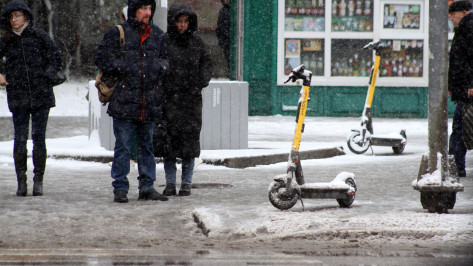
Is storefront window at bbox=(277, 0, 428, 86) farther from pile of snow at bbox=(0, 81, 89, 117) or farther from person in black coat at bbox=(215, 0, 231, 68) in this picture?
pile of snow at bbox=(0, 81, 89, 117)

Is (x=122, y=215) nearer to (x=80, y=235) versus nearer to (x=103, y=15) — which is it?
(x=80, y=235)

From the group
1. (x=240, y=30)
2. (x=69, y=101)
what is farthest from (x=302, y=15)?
(x=69, y=101)

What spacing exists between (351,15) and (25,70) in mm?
13642

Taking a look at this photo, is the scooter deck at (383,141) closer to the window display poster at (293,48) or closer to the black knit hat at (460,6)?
the black knit hat at (460,6)

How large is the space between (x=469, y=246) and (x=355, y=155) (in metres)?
7.13

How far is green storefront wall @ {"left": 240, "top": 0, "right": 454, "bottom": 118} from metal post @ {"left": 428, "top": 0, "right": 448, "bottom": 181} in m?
13.5

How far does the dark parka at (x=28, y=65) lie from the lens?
7.89 m

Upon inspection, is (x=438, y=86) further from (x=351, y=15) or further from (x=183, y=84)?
(x=351, y=15)

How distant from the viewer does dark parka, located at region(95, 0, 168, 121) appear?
7586 millimetres

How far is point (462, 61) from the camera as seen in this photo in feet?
30.9

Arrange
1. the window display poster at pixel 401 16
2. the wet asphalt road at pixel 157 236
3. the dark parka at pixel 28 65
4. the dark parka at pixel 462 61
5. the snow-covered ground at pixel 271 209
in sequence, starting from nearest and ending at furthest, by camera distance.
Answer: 1. the wet asphalt road at pixel 157 236
2. the snow-covered ground at pixel 271 209
3. the dark parka at pixel 28 65
4. the dark parka at pixel 462 61
5. the window display poster at pixel 401 16

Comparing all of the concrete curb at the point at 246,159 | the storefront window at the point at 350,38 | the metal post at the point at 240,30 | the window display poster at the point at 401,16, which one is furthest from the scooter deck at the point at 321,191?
the window display poster at the point at 401,16

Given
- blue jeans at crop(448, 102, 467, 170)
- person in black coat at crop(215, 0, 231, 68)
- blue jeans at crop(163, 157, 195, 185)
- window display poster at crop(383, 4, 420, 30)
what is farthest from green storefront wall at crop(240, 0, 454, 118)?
blue jeans at crop(163, 157, 195, 185)

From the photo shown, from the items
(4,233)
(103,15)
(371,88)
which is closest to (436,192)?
(4,233)
